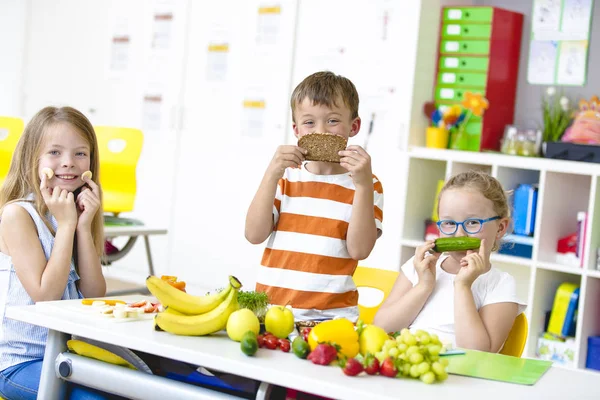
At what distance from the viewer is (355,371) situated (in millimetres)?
1283

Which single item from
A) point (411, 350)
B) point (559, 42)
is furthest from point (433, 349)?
point (559, 42)

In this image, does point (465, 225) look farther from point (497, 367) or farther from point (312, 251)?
point (497, 367)

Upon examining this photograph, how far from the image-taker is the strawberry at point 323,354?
134 cm

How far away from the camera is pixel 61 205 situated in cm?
196

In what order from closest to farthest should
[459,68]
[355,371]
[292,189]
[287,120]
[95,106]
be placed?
[355,371]
[292,189]
[459,68]
[287,120]
[95,106]

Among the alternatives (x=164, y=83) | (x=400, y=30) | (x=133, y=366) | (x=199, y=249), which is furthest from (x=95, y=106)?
(x=133, y=366)

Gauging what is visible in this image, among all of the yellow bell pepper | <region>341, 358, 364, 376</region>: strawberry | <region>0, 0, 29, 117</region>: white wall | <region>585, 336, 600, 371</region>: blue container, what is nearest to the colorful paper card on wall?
<region>585, 336, 600, 371</region>: blue container

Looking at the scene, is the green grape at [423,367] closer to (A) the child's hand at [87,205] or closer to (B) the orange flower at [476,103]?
(A) the child's hand at [87,205]

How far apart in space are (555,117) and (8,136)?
298cm

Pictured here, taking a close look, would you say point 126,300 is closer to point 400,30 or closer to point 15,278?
point 15,278

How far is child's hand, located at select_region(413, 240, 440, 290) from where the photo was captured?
1.84m

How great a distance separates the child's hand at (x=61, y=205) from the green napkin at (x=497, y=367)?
101 cm

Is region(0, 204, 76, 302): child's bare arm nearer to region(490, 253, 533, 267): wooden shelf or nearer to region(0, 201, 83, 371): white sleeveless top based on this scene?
region(0, 201, 83, 371): white sleeveless top

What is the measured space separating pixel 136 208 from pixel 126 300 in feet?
12.6
